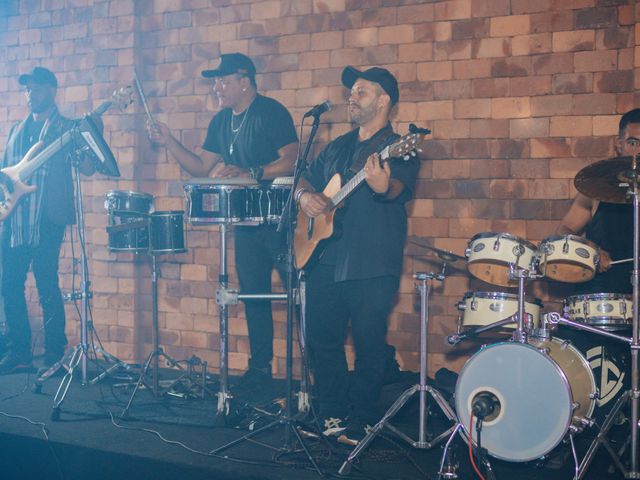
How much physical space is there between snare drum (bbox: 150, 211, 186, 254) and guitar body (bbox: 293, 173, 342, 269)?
862 millimetres

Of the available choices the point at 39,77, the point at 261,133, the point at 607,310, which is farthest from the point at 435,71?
the point at 39,77

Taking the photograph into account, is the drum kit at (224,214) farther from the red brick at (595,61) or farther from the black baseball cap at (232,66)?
the red brick at (595,61)

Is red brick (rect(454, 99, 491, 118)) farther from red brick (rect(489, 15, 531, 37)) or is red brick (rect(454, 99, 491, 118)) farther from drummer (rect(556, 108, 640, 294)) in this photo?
drummer (rect(556, 108, 640, 294))

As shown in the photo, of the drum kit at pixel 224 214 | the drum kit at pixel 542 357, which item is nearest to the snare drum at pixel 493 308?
the drum kit at pixel 542 357

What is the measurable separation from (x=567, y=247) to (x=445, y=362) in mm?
1518

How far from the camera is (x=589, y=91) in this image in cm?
456

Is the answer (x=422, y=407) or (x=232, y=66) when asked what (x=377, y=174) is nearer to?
(x=422, y=407)

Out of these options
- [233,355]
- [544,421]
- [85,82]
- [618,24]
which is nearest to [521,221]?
[618,24]

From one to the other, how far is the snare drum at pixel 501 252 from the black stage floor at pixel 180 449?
3.11ft

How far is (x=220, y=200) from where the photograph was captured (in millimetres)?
4211

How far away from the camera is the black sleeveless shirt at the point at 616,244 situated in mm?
4113

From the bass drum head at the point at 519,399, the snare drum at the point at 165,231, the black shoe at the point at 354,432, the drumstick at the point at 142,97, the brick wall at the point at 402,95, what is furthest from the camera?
the drumstick at the point at 142,97

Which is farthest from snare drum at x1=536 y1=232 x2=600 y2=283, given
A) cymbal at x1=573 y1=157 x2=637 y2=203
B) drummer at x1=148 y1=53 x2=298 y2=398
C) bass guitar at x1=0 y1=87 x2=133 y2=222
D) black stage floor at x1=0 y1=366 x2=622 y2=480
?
bass guitar at x1=0 y1=87 x2=133 y2=222

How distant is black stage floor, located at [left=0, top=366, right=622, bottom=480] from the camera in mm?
3676
